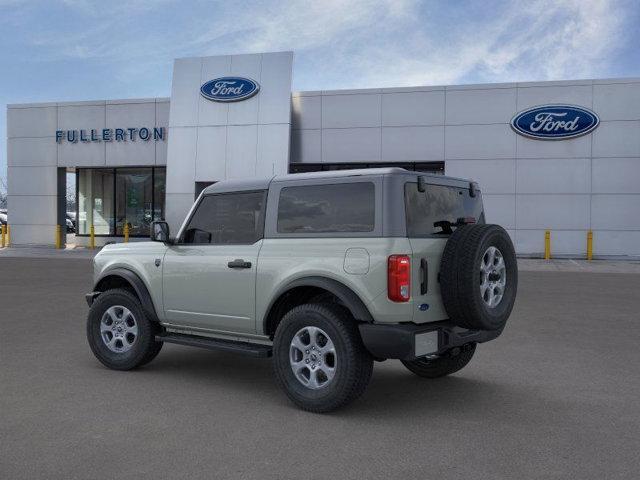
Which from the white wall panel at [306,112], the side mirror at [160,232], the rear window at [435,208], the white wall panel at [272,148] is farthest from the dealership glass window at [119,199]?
the rear window at [435,208]

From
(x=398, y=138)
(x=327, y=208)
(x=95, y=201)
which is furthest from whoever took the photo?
(x=95, y=201)

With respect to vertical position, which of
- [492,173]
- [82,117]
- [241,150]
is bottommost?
[492,173]

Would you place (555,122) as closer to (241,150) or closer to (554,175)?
(554,175)

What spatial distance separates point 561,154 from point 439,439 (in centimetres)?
2003

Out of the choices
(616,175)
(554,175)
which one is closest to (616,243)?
(616,175)

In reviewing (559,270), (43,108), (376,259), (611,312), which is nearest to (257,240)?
(376,259)

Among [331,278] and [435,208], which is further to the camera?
[435,208]

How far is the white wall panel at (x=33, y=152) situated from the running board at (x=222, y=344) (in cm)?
2395

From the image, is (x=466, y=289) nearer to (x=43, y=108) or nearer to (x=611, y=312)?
(x=611, y=312)

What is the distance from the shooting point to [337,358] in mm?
4773

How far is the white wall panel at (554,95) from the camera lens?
22.3 meters

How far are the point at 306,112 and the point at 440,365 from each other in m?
19.4

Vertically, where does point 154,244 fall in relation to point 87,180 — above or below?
below

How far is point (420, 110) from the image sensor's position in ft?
76.4
